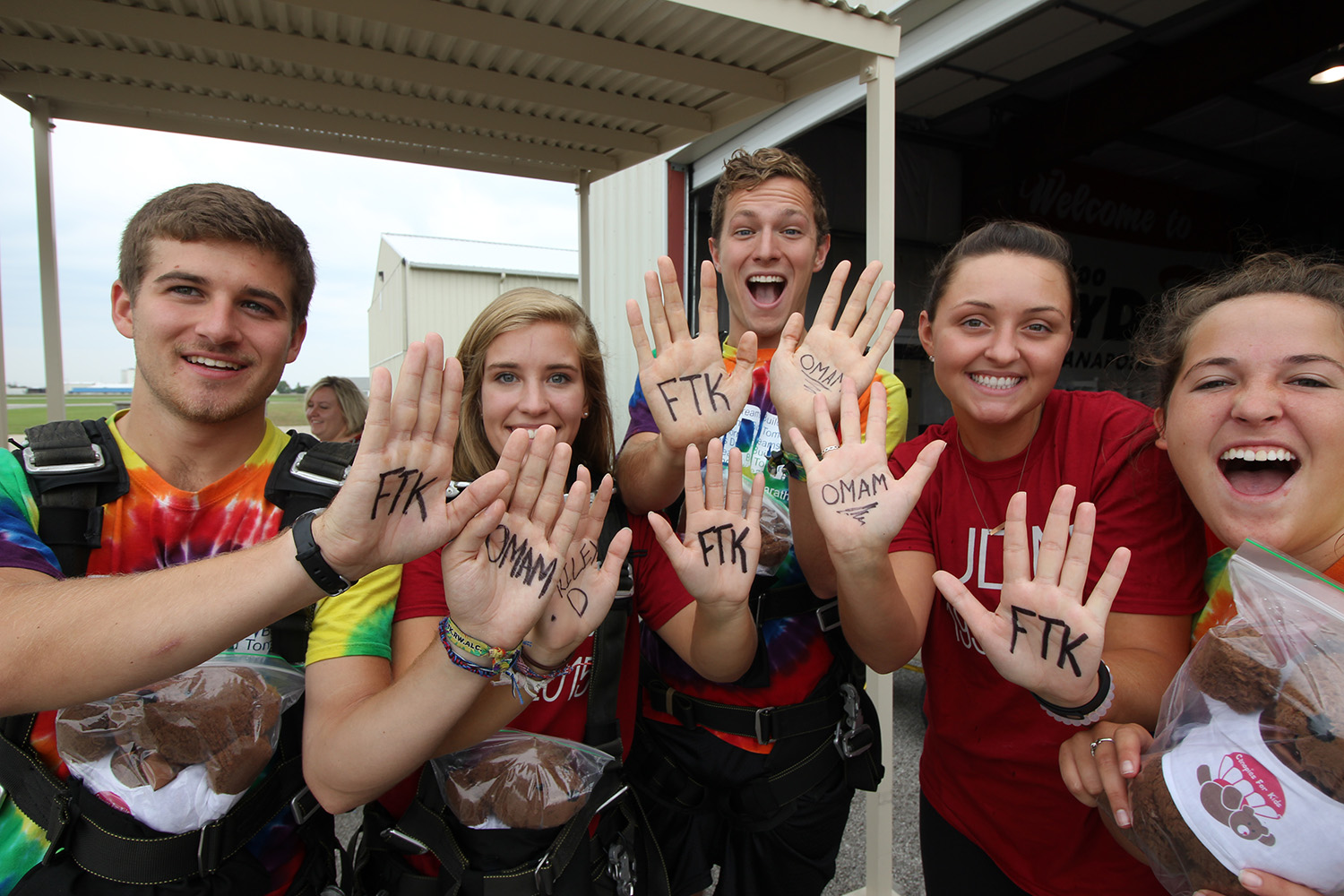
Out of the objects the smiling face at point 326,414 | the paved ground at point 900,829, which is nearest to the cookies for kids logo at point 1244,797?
the paved ground at point 900,829

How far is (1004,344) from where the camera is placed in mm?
1578

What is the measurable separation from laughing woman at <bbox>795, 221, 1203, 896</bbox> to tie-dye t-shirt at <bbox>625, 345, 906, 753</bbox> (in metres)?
0.17

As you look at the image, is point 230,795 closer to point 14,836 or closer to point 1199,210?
point 14,836

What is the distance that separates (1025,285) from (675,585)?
1.15 meters

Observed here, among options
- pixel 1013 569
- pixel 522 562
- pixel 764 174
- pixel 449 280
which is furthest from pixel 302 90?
pixel 449 280

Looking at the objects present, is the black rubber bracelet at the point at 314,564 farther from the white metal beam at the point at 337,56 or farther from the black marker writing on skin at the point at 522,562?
the white metal beam at the point at 337,56

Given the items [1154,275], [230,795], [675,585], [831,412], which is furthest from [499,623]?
[1154,275]

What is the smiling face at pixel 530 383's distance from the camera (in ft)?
5.73

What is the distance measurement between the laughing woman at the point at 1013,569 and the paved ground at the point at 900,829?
0.88m

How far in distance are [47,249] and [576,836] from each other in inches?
140

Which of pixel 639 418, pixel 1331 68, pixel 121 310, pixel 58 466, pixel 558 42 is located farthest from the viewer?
pixel 1331 68

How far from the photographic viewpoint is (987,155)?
21.7 ft

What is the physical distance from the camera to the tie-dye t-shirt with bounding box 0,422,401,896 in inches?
51.8

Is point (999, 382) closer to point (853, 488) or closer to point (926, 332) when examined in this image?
point (926, 332)
